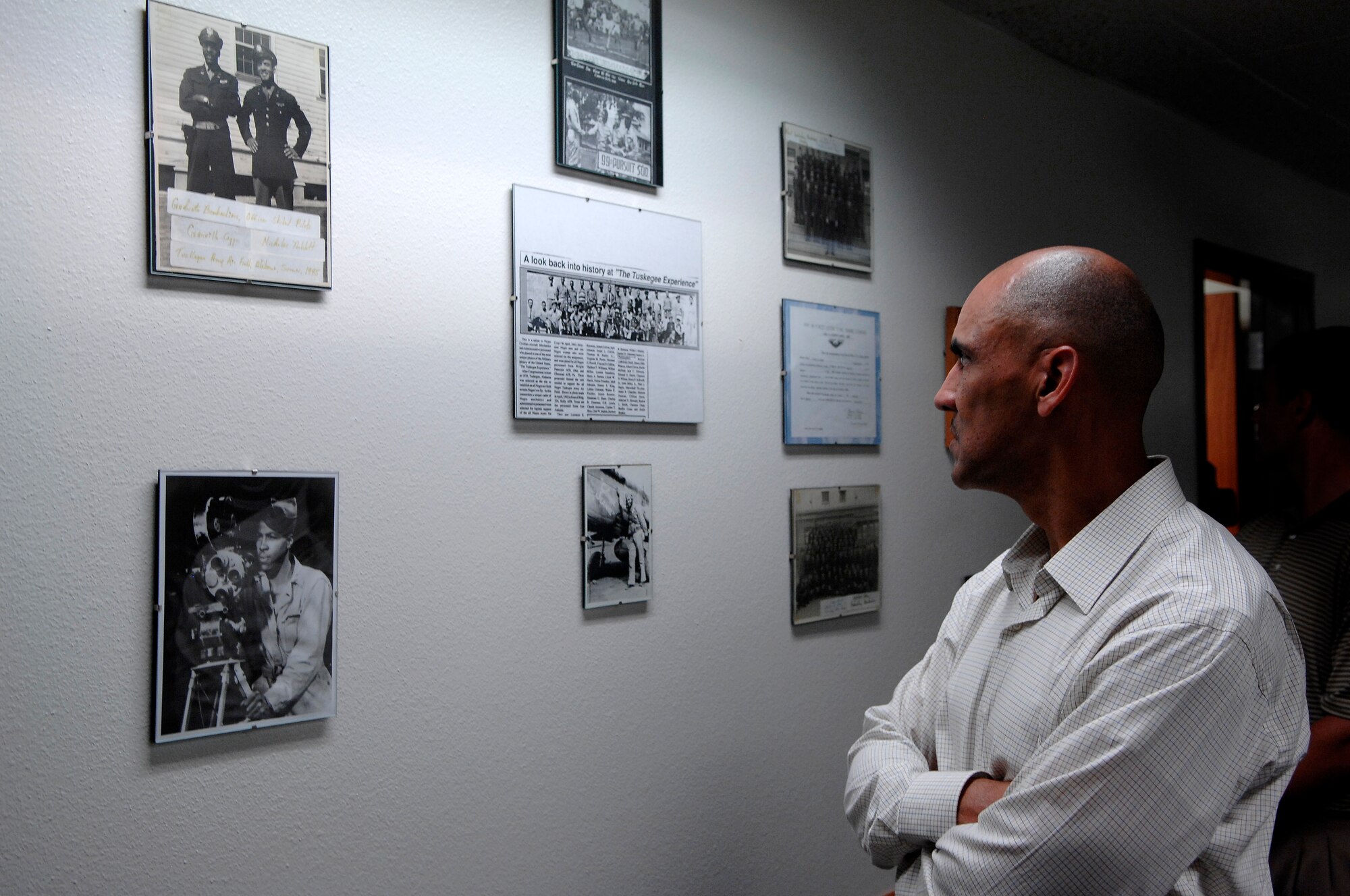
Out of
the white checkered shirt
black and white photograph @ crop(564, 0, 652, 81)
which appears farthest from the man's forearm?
black and white photograph @ crop(564, 0, 652, 81)

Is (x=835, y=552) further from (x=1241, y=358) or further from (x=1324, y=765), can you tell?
(x=1241, y=358)

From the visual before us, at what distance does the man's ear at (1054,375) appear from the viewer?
1240 mm

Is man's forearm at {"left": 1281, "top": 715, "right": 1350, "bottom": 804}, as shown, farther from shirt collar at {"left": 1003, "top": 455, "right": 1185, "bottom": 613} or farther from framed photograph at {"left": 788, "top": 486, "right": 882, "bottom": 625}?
framed photograph at {"left": 788, "top": 486, "right": 882, "bottom": 625}

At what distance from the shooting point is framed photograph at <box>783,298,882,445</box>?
2.36 m

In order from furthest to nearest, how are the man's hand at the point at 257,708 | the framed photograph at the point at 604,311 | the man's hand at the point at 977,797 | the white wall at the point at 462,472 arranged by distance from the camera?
1. the framed photograph at the point at 604,311
2. the man's hand at the point at 257,708
3. the white wall at the point at 462,472
4. the man's hand at the point at 977,797

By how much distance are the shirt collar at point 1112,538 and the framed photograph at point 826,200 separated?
4.22ft

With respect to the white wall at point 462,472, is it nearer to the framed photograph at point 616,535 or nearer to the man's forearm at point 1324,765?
the framed photograph at point 616,535

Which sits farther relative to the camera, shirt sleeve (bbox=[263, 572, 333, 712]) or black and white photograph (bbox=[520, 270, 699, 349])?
black and white photograph (bbox=[520, 270, 699, 349])

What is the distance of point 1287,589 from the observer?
1762 mm

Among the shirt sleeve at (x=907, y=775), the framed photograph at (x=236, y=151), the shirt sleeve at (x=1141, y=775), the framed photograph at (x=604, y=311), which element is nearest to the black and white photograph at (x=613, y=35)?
the framed photograph at (x=604, y=311)

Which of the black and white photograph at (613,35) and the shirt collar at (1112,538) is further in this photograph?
the black and white photograph at (613,35)

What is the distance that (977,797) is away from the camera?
3.89 ft

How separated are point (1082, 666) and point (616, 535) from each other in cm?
108

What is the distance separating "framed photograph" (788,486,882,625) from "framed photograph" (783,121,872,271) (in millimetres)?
621
